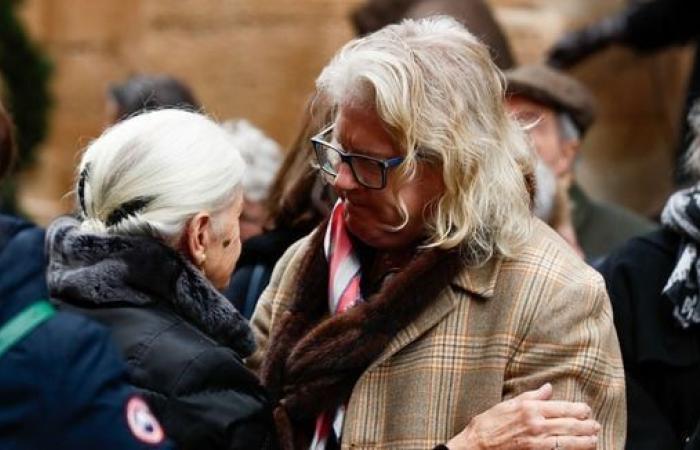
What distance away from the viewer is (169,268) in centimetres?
369

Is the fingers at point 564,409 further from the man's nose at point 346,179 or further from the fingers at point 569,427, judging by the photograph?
the man's nose at point 346,179

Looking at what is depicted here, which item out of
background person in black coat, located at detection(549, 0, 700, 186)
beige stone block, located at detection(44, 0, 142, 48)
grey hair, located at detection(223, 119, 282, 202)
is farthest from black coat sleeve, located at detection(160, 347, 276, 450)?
beige stone block, located at detection(44, 0, 142, 48)

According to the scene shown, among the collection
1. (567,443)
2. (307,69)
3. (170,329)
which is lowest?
(307,69)

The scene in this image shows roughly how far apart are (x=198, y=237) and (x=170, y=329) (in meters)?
0.24

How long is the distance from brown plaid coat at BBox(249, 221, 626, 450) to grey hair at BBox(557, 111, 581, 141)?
2041 millimetres

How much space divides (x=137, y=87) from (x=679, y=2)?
212cm

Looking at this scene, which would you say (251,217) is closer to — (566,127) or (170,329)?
(566,127)

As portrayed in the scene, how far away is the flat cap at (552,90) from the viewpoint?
5.83m

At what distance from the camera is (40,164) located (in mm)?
8914

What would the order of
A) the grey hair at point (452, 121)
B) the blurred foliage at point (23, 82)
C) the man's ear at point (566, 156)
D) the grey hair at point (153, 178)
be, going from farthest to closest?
1. the blurred foliage at point (23, 82)
2. the man's ear at point (566, 156)
3. the grey hair at point (452, 121)
4. the grey hair at point (153, 178)

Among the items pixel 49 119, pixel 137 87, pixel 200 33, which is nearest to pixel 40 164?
pixel 49 119

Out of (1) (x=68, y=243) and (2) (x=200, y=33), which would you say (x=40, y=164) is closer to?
(2) (x=200, y=33)

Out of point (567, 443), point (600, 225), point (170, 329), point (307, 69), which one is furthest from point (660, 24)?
point (170, 329)

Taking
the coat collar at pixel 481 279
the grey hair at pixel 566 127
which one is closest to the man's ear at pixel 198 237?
the coat collar at pixel 481 279
